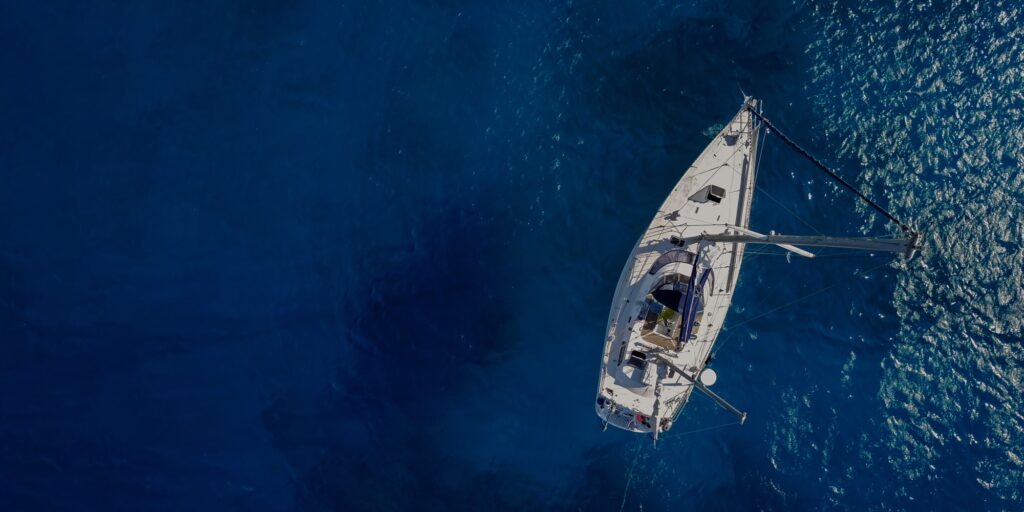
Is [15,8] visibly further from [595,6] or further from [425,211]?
[595,6]

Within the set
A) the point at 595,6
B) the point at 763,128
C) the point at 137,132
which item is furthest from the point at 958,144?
the point at 137,132

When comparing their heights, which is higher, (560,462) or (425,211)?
(425,211)

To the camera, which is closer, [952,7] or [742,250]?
[742,250]

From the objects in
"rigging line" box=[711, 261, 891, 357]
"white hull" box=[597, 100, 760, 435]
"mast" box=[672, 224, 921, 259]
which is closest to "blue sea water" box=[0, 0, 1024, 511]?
"rigging line" box=[711, 261, 891, 357]

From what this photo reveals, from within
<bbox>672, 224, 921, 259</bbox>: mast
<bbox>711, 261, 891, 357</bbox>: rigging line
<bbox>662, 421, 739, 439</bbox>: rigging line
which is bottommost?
<bbox>662, 421, 739, 439</bbox>: rigging line

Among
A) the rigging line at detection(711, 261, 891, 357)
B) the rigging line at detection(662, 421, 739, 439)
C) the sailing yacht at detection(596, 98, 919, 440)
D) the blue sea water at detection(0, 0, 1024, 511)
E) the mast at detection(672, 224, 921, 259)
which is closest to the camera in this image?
the mast at detection(672, 224, 921, 259)

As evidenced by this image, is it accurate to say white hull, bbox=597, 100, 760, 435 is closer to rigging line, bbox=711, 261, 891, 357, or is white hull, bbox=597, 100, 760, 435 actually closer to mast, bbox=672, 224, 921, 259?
mast, bbox=672, 224, 921, 259

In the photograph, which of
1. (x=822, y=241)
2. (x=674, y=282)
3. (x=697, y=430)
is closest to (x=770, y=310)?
(x=697, y=430)
